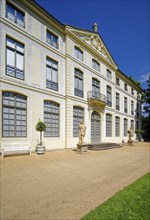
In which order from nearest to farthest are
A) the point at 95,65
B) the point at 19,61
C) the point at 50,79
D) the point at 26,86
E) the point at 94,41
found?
the point at 19,61 < the point at 26,86 < the point at 50,79 < the point at 94,41 < the point at 95,65

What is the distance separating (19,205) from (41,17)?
15025mm

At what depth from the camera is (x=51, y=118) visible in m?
16.3

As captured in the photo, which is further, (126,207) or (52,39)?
(52,39)

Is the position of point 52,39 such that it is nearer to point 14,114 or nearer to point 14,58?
point 14,58

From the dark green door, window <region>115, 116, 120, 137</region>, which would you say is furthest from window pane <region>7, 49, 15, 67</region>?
window <region>115, 116, 120, 137</region>

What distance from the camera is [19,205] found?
4391 mm

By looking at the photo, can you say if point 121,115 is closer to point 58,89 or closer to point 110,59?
point 110,59

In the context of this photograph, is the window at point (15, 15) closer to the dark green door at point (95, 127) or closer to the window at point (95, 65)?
the window at point (95, 65)

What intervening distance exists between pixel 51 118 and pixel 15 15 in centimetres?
822

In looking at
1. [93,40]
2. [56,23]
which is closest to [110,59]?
[93,40]

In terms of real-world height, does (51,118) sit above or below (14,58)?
below

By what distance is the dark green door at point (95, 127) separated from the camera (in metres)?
21.7

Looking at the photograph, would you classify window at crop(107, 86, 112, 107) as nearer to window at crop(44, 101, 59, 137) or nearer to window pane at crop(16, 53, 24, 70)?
window at crop(44, 101, 59, 137)

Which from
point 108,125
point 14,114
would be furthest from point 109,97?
point 14,114
